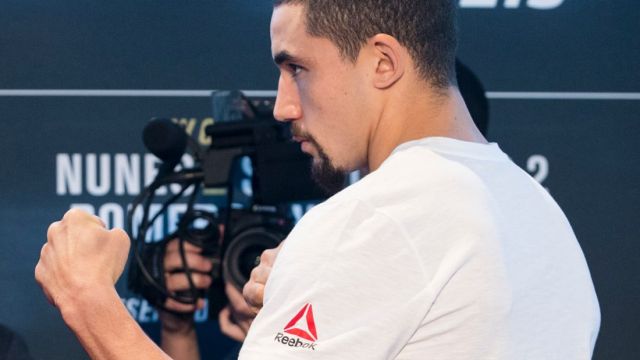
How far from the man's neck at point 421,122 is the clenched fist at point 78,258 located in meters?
0.32

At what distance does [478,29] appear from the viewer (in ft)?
7.37

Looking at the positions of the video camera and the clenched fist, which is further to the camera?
the video camera

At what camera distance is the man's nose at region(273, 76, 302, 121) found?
1.16m

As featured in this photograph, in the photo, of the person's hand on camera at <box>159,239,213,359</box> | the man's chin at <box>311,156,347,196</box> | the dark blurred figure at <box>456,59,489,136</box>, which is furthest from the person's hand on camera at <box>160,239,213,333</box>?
the man's chin at <box>311,156,347,196</box>

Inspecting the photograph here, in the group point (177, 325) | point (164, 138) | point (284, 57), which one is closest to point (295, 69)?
point (284, 57)

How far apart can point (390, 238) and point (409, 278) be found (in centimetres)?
4

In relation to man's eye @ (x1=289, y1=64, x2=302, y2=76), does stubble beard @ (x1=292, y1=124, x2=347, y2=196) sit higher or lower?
lower

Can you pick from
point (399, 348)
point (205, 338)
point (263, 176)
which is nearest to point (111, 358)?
point (399, 348)

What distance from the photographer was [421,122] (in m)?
1.10

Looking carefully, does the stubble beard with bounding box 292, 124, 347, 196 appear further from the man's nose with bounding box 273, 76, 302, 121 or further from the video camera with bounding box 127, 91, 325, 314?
the video camera with bounding box 127, 91, 325, 314

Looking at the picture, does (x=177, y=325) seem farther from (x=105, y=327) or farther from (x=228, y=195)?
(x=105, y=327)

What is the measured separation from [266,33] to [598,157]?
79 centimetres

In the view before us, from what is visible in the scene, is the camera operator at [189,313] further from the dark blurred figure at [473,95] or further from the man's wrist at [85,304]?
the man's wrist at [85,304]

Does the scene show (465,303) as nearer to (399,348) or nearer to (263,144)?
(399,348)
